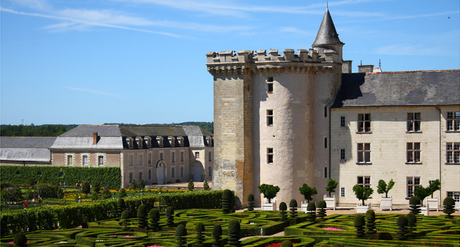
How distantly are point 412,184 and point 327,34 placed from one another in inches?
460

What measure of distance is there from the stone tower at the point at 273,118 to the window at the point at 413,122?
17.0ft

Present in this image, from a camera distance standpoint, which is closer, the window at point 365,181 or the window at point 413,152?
the window at point 413,152

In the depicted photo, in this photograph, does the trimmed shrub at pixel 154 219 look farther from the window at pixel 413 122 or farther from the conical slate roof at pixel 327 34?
the conical slate roof at pixel 327 34

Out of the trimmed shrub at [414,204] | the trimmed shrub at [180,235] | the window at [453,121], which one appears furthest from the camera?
the window at [453,121]

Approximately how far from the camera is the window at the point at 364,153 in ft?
138

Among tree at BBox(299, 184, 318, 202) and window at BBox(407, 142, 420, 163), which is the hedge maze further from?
window at BBox(407, 142, 420, 163)

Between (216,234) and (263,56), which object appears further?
(263,56)

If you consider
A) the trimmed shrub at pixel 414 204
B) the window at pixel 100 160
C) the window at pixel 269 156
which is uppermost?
the window at pixel 269 156

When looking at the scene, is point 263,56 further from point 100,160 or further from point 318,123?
point 100,160

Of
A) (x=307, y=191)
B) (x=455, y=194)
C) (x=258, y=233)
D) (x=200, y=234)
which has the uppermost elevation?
(x=307, y=191)

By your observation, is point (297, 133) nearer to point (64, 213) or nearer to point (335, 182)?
point (335, 182)

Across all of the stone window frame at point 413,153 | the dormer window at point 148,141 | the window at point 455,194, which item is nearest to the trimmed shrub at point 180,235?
the stone window frame at point 413,153

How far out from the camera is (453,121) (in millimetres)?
40219

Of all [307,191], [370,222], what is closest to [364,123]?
[307,191]
